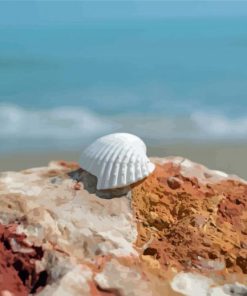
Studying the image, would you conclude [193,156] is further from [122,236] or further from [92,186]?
[122,236]

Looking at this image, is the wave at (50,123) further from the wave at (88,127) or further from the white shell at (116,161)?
the white shell at (116,161)

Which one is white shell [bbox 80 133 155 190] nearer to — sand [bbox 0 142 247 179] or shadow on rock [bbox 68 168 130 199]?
shadow on rock [bbox 68 168 130 199]

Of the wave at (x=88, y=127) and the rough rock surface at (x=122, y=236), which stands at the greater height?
the wave at (x=88, y=127)

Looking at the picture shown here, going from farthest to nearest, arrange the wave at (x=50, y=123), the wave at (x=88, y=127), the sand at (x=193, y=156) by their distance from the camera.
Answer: the wave at (x=50, y=123) → the wave at (x=88, y=127) → the sand at (x=193, y=156)

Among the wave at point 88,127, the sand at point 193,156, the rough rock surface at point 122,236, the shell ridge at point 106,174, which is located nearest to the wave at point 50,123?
the wave at point 88,127

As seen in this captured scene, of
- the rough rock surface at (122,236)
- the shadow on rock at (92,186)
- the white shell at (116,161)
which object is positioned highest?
the white shell at (116,161)

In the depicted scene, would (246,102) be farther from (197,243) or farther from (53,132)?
(197,243)

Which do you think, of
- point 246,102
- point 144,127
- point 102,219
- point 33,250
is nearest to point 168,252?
point 102,219

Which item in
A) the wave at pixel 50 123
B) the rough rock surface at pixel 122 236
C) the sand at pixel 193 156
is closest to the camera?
the rough rock surface at pixel 122 236
